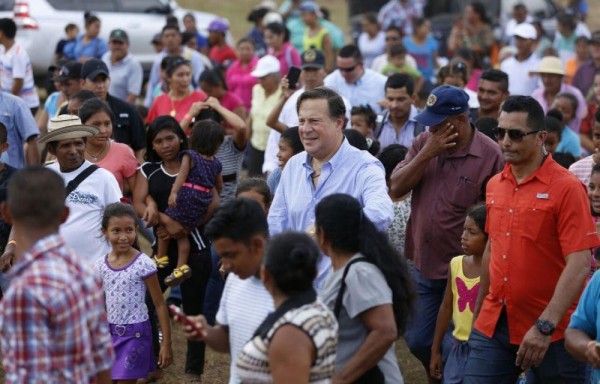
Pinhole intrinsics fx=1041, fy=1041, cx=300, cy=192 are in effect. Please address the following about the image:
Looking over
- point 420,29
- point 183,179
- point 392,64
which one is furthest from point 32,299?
point 420,29

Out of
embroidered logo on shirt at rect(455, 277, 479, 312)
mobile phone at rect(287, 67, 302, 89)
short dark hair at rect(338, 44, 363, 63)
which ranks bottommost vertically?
embroidered logo on shirt at rect(455, 277, 479, 312)

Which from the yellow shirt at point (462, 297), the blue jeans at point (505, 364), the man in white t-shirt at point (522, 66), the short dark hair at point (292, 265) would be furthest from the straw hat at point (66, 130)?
the man in white t-shirt at point (522, 66)

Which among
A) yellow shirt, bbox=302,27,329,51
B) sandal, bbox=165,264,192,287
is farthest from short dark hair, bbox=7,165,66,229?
yellow shirt, bbox=302,27,329,51

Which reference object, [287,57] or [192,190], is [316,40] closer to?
[287,57]

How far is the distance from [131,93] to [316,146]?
779 cm

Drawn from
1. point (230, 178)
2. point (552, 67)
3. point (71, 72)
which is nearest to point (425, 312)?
point (230, 178)

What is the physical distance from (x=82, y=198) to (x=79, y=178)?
0.14m

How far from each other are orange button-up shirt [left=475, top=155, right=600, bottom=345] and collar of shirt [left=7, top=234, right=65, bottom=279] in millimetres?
2641

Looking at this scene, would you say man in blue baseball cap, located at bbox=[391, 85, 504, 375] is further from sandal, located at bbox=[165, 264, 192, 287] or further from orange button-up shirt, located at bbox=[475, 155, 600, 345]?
sandal, located at bbox=[165, 264, 192, 287]

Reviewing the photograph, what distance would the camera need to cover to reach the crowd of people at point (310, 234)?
4086 mm

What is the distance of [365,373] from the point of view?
4695mm

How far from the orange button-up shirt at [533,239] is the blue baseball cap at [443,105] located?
77 cm

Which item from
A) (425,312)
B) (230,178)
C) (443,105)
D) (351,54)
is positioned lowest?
(425,312)

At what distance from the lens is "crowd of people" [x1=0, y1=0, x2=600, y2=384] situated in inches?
161
